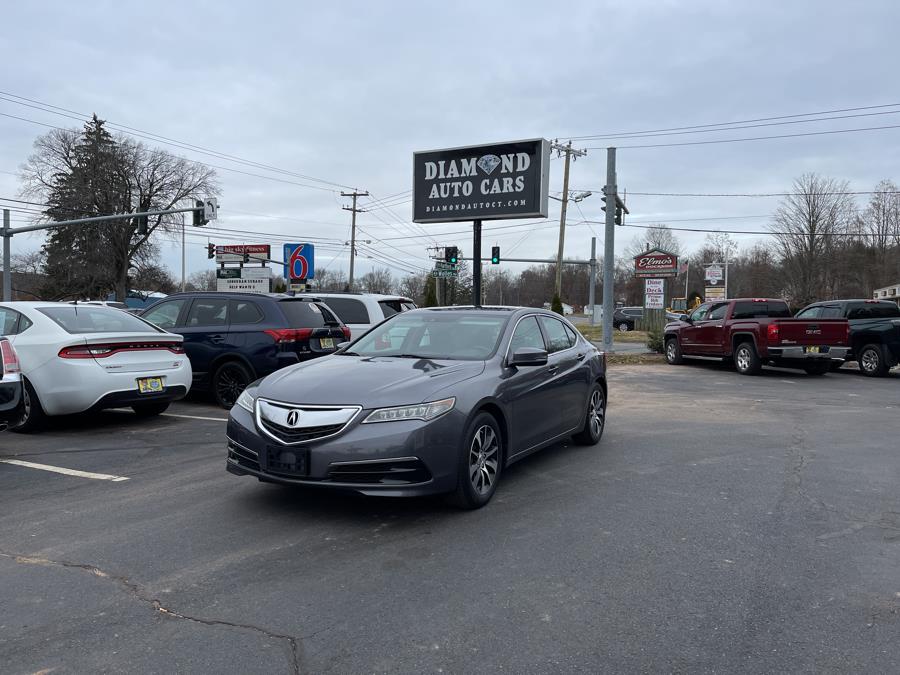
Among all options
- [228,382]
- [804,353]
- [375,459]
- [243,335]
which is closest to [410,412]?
[375,459]

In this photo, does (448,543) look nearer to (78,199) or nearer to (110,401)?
(110,401)

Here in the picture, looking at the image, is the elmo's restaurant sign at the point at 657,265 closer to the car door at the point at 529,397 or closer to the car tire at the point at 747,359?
the car tire at the point at 747,359

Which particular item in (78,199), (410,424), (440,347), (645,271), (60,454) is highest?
(78,199)

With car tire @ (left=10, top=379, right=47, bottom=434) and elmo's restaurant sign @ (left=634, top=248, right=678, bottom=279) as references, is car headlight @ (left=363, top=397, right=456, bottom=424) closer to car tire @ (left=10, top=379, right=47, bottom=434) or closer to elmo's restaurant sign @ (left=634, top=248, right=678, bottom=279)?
car tire @ (left=10, top=379, right=47, bottom=434)

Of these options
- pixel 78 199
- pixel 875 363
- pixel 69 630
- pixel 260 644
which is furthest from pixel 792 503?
pixel 78 199

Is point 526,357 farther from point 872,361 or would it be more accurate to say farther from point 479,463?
point 872,361

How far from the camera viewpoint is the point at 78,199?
50469 mm

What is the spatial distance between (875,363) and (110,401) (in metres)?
16.3

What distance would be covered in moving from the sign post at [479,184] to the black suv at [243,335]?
5.38m

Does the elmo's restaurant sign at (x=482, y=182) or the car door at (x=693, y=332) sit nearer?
the elmo's restaurant sign at (x=482, y=182)

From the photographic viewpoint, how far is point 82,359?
768cm

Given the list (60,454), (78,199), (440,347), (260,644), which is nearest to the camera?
(260,644)

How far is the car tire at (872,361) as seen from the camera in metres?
16.2

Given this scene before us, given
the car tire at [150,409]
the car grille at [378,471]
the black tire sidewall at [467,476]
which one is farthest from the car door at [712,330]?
the car grille at [378,471]
